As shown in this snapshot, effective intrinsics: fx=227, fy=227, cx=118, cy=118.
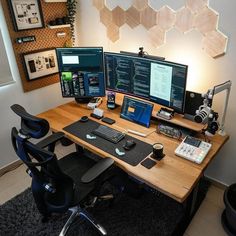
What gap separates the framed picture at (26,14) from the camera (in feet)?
6.82

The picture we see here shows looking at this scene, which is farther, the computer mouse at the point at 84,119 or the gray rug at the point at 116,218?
the computer mouse at the point at 84,119

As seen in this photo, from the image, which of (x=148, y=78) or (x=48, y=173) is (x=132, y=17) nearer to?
(x=148, y=78)

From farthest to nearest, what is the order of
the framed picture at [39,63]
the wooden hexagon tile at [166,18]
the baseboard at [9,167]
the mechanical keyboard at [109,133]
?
the baseboard at [9,167] < the framed picture at [39,63] < the wooden hexagon tile at [166,18] < the mechanical keyboard at [109,133]

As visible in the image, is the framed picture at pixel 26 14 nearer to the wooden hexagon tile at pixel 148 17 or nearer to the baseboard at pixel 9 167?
the wooden hexagon tile at pixel 148 17

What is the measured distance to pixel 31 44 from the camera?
7.60 feet

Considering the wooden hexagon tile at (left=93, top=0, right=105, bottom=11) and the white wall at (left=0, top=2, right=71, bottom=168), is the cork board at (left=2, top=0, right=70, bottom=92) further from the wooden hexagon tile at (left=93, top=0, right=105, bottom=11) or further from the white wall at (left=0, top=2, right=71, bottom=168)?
the wooden hexagon tile at (left=93, top=0, right=105, bottom=11)

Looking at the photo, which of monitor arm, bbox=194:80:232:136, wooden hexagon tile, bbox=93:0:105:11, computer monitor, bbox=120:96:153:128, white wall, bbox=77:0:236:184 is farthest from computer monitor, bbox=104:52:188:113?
wooden hexagon tile, bbox=93:0:105:11

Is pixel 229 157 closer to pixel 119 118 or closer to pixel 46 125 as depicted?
pixel 119 118

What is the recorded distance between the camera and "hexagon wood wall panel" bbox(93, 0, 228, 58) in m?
1.71

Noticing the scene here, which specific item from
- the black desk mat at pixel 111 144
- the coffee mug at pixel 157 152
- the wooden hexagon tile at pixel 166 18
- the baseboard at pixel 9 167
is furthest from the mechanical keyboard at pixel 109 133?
the baseboard at pixel 9 167

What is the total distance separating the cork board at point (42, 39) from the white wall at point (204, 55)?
0.38 m

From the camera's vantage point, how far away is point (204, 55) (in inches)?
72.4

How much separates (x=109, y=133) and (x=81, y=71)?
2.41 ft

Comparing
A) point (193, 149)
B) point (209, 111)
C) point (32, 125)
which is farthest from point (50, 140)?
point (209, 111)
